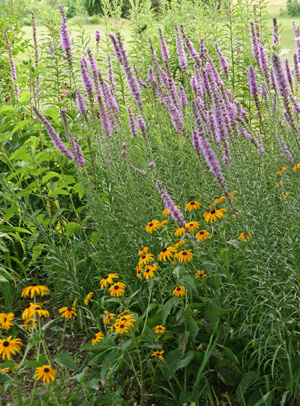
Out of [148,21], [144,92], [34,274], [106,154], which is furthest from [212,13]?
[34,274]

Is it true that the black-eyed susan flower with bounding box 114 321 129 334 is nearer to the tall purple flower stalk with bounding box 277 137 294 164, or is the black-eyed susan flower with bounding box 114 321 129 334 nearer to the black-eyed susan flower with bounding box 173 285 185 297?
the black-eyed susan flower with bounding box 173 285 185 297

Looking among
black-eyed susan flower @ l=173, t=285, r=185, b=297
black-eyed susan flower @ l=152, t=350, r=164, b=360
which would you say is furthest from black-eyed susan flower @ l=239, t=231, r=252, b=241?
black-eyed susan flower @ l=152, t=350, r=164, b=360

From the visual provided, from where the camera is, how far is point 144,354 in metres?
2.51

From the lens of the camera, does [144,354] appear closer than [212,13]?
Yes

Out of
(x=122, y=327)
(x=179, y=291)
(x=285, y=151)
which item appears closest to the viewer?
(x=122, y=327)

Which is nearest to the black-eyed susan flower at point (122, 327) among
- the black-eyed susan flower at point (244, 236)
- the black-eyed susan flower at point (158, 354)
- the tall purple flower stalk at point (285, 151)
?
the black-eyed susan flower at point (158, 354)

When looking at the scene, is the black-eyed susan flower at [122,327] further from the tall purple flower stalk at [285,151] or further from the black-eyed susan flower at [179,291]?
the tall purple flower stalk at [285,151]

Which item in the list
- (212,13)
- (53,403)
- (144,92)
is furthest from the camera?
(212,13)

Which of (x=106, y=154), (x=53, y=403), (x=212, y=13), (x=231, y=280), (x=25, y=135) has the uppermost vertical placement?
(x=212, y=13)

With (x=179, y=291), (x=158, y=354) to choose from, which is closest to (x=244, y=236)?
(x=179, y=291)

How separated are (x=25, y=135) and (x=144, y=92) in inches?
69.3

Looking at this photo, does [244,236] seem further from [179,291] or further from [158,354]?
[158,354]

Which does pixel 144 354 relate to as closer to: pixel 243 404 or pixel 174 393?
pixel 174 393

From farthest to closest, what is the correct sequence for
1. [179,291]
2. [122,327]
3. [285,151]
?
[285,151]
[179,291]
[122,327]
